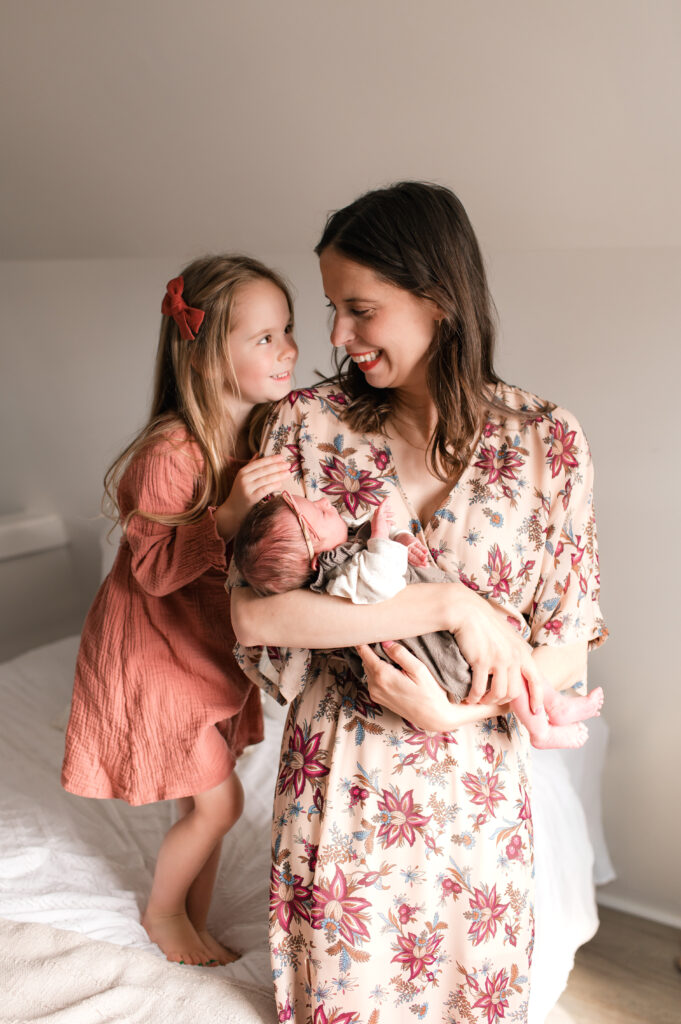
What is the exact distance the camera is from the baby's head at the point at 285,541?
1155mm

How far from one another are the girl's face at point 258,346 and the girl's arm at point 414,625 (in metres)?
0.51

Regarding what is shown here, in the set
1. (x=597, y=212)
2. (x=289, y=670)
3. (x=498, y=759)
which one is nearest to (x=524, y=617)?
(x=498, y=759)

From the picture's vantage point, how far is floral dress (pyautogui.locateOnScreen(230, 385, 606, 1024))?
3.97ft

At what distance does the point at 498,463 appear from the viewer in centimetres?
134

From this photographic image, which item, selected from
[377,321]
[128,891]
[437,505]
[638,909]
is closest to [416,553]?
[437,505]

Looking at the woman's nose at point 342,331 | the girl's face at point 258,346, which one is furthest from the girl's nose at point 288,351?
the woman's nose at point 342,331

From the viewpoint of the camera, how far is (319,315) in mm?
2506

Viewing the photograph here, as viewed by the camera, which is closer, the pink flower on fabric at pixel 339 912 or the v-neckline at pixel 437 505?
the pink flower on fabric at pixel 339 912

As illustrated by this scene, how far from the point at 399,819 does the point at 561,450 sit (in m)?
0.61

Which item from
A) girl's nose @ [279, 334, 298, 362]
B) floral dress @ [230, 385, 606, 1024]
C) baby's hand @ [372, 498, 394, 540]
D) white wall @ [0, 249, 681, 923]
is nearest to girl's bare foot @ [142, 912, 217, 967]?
floral dress @ [230, 385, 606, 1024]

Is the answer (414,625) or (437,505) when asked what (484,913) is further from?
A: (437,505)

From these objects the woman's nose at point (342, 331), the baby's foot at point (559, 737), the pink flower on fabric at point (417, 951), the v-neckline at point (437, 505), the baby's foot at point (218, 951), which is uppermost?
the woman's nose at point (342, 331)

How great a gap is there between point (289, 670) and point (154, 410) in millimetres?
646

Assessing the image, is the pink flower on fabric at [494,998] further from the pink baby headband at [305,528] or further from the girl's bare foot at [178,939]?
the pink baby headband at [305,528]
